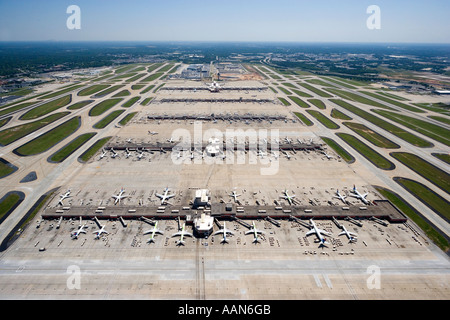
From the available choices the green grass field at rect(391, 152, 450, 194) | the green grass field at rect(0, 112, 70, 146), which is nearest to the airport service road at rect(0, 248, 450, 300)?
the green grass field at rect(391, 152, 450, 194)

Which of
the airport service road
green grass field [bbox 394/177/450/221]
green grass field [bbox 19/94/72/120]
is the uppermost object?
green grass field [bbox 19/94/72/120]

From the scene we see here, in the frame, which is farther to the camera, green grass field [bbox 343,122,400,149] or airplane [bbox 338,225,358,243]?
green grass field [bbox 343,122,400,149]

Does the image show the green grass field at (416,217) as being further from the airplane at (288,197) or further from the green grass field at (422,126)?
the green grass field at (422,126)

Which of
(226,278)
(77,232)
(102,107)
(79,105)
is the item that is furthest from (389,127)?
(79,105)

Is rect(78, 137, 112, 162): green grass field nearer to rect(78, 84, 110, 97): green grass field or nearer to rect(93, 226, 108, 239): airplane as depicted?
rect(93, 226, 108, 239): airplane

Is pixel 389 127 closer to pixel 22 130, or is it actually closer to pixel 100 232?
pixel 100 232

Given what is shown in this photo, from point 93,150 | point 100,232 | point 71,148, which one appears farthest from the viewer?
point 71,148
